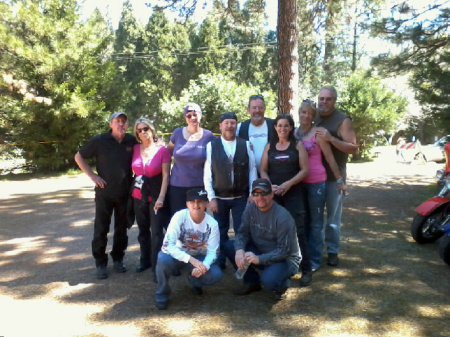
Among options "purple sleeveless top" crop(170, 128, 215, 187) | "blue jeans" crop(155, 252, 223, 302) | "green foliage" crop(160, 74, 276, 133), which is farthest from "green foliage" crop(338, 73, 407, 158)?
"blue jeans" crop(155, 252, 223, 302)

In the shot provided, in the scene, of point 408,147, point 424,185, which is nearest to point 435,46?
point 424,185

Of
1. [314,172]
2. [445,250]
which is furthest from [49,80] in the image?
[445,250]

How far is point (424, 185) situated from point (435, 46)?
134 inches

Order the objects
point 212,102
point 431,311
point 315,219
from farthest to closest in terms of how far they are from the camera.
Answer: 1. point 212,102
2. point 315,219
3. point 431,311

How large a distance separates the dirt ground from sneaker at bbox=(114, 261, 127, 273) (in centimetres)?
7

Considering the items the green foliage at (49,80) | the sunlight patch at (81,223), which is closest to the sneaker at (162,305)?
the sunlight patch at (81,223)

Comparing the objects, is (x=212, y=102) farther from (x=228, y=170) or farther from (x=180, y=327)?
(x=180, y=327)

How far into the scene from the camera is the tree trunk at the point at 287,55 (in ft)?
28.1

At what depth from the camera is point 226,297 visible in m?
3.91

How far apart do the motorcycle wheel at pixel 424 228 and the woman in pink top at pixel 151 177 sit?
3.06 meters

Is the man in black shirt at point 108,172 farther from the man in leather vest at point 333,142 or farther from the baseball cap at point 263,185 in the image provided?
the man in leather vest at point 333,142

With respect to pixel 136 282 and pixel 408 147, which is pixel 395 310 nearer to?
pixel 136 282

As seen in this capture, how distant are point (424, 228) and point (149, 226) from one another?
3264mm

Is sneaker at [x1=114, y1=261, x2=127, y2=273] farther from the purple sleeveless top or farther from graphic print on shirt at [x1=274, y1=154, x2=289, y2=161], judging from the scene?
graphic print on shirt at [x1=274, y1=154, x2=289, y2=161]
